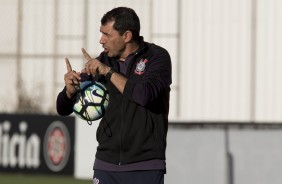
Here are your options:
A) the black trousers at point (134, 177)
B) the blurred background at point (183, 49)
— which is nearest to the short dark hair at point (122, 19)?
the black trousers at point (134, 177)

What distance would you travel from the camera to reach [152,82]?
7.16 meters

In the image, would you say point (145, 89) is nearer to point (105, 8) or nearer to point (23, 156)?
point (23, 156)

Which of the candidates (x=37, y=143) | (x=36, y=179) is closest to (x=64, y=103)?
(x=36, y=179)

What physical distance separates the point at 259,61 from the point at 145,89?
83.6 feet

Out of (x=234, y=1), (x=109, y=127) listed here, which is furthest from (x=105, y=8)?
(x=109, y=127)

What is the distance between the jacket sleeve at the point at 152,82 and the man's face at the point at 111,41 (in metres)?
0.22

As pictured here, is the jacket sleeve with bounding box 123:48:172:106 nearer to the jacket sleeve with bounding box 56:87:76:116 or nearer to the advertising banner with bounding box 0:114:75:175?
the jacket sleeve with bounding box 56:87:76:116

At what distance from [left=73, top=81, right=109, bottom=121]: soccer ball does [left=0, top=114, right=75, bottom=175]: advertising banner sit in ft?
39.2

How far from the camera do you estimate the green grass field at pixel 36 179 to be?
1847 centimetres

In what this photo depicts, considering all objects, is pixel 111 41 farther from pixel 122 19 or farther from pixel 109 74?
pixel 109 74

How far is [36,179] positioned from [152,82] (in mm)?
12367

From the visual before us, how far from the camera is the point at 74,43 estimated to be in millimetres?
33281

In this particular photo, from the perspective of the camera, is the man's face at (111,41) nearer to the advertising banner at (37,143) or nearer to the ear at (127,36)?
the ear at (127,36)

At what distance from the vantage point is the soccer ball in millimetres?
7277
